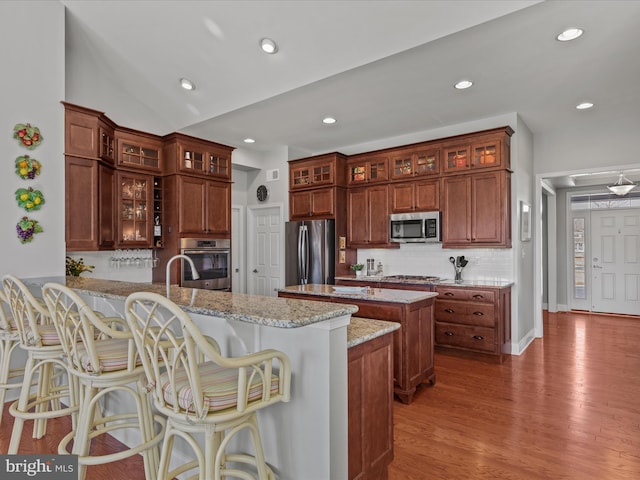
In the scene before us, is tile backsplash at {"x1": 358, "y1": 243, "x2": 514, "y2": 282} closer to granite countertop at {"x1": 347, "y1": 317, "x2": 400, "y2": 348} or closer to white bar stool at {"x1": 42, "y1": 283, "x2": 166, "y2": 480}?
granite countertop at {"x1": 347, "y1": 317, "x2": 400, "y2": 348}

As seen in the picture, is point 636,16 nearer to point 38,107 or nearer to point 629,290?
point 38,107

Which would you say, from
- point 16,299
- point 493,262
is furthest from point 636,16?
point 16,299

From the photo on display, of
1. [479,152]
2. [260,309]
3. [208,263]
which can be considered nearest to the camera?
[260,309]

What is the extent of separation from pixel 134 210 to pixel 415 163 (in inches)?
147

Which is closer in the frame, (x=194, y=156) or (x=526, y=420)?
(x=526, y=420)

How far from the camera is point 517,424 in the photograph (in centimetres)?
286

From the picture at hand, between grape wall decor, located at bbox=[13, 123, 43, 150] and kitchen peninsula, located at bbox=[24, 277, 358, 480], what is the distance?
2.80 metres

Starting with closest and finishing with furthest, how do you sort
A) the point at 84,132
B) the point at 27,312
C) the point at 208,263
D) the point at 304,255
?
the point at 27,312 < the point at 84,132 < the point at 208,263 < the point at 304,255

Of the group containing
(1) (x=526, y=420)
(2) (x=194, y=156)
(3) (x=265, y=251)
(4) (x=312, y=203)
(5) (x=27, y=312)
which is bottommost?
(1) (x=526, y=420)

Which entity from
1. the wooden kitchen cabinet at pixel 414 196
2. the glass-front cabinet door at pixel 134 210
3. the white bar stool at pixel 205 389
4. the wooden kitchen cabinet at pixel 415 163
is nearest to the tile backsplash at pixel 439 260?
the wooden kitchen cabinet at pixel 414 196

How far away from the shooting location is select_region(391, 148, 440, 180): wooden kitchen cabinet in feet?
17.0

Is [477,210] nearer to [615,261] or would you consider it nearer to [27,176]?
[615,261]

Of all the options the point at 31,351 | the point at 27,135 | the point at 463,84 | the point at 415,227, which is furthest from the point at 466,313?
the point at 27,135

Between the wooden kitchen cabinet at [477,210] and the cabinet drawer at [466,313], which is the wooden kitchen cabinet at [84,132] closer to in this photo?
the wooden kitchen cabinet at [477,210]
